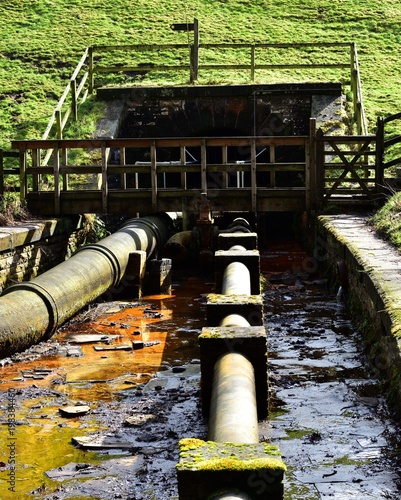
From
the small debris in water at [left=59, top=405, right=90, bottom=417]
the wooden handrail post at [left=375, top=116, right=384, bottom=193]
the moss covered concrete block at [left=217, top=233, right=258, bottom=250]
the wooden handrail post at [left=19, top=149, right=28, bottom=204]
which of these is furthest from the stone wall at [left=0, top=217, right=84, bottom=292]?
the wooden handrail post at [left=375, top=116, right=384, bottom=193]

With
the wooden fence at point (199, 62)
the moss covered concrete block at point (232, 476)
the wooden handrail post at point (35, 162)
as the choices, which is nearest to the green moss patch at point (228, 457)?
the moss covered concrete block at point (232, 476)

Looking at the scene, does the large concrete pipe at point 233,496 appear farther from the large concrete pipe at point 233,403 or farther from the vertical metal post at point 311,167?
the vertical metal post at point 311,167

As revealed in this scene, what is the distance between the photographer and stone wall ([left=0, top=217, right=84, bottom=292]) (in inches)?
425

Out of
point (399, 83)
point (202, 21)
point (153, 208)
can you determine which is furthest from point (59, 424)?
point (202, 21)

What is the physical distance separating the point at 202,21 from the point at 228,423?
24.6m

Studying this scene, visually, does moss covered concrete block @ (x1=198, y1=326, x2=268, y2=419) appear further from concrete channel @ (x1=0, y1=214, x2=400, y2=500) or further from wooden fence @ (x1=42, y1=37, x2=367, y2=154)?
wooden fence @ (x1=42, y1=37, x2=367, y2=154)

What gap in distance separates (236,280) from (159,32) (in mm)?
20017

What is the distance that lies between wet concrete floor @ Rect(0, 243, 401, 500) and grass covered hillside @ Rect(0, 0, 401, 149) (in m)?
12.4

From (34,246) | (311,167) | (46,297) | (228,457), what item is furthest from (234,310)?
(311,167)

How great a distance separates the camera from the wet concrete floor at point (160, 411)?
16.4 ft

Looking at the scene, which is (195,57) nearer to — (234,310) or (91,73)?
(91,73)

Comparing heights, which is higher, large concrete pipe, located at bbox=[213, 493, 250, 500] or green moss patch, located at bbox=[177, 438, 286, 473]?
green moss patch, located at bbox=[177, 438, 286, 473]

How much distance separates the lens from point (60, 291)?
889cm

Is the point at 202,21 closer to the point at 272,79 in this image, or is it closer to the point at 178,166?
the point at 272,79
